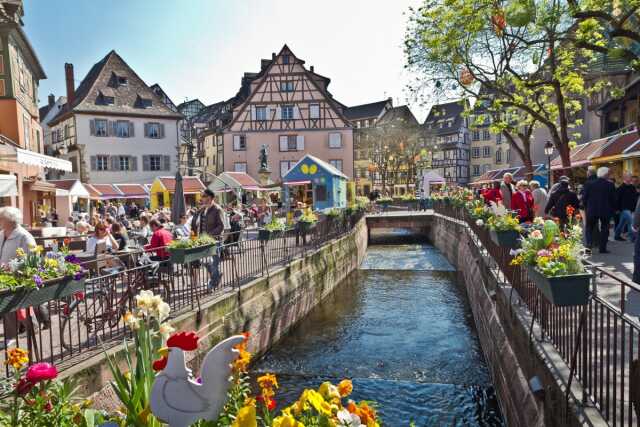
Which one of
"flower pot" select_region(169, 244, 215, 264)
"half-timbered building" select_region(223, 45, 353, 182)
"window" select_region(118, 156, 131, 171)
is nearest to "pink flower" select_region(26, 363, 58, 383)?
"flower pot" select_region(169, 244, 215, 264)

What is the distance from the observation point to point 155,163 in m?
42.4

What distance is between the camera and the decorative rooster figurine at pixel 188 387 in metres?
2.49

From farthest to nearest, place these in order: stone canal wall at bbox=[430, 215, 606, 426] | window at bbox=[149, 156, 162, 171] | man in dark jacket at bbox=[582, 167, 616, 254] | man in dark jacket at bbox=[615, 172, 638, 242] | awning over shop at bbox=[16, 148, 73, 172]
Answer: window at bbox=[149, 156, 162, 171], man in dark jacket at bbox=[615, 172, 638, 242], awning over shop at bbox=[16, 148, 73, 172], man in dark jacket at bbox=[582, 167, 616, 254], stone canal wall at bbox=[430, 215, 606, 426]

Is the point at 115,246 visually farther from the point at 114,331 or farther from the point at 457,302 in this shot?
the point at 457,302

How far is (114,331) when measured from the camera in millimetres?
7375

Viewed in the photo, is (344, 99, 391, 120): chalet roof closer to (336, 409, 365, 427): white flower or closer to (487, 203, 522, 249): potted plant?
(487, 203, 522, 249): potted plant

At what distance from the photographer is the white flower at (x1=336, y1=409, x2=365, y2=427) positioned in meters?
2.31

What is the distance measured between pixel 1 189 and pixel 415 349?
37.5ft

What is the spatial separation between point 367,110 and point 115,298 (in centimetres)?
7133

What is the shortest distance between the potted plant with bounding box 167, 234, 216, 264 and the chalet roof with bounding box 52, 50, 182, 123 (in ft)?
118

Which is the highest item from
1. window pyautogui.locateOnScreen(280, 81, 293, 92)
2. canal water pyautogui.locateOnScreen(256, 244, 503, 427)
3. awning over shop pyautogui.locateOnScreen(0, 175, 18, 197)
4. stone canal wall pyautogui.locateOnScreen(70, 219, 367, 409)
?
window pyautogui.locateOnScreen(280, 81, 293, 92)

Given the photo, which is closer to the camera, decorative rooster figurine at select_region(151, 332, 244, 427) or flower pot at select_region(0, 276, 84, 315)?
decorative rooster figurine at select_region(151, 332, 244, 427)

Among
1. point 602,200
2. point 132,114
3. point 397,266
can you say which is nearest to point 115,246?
point 602,200

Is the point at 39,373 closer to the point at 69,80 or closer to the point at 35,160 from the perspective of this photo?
the point at 35,160
